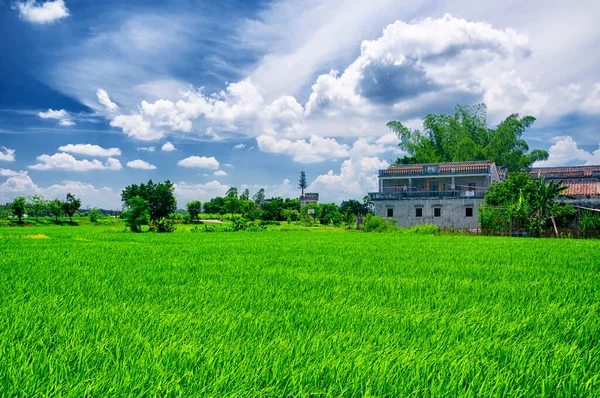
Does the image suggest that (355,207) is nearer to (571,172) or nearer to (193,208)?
(193,208)

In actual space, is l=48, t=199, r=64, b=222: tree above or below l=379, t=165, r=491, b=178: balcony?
below

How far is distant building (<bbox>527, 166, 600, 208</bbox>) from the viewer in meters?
22.5

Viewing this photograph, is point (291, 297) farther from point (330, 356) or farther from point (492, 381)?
point (492, 381)

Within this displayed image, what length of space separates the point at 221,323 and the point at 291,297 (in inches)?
46.4

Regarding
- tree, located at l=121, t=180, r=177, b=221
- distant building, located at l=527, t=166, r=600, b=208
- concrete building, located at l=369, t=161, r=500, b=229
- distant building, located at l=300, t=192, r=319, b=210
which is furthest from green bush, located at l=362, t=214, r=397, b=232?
distant building, located at l=300, t=192, r=319, b=210

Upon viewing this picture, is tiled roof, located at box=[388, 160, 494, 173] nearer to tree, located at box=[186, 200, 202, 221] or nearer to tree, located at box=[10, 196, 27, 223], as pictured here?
tree, located at box=[186, 200, 202, 221]

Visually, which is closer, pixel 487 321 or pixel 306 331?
pixel 306 331

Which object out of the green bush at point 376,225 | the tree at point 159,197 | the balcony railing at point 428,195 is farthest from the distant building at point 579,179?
the tree at point 159,197

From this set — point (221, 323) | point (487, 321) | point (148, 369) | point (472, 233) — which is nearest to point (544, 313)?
point (487, 321)

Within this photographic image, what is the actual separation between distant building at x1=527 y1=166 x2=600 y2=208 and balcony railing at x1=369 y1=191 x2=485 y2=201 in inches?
171

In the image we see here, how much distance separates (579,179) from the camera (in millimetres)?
32156

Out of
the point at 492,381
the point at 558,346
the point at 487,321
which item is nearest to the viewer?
the point at 492,381

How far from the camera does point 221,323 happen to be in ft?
9.12

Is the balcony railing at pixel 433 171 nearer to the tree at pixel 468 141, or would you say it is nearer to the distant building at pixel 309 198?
the tree at pixel 468 141
